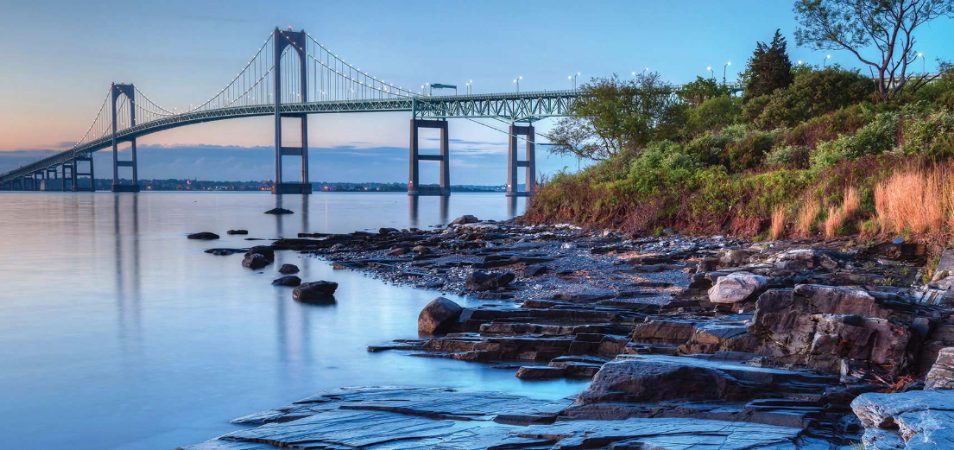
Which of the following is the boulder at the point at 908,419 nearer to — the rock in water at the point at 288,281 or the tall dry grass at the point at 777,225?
the tall dry grass at the point at 777,225

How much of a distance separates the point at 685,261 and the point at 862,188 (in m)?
3.33

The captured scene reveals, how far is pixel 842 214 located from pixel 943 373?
30.4 feet

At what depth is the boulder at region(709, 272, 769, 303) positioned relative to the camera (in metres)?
8.39

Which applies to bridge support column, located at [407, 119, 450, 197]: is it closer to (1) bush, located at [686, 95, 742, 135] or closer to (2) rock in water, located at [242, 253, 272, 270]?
(1) bush, located at [686, 95, 742, 135]

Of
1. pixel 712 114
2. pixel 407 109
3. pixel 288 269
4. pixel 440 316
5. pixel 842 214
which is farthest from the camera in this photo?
pixel 407 109

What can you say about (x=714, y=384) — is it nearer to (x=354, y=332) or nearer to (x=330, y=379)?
(x=330, y=379)

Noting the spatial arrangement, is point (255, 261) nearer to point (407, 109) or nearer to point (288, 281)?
point (288, 281)

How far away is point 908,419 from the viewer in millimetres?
3887

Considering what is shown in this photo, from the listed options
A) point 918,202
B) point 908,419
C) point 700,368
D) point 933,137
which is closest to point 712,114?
point 933,137

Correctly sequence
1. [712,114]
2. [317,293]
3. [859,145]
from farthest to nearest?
1. [712,114]
2. [859,145]
3. [317,293]

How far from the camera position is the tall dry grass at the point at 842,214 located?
13323 mm

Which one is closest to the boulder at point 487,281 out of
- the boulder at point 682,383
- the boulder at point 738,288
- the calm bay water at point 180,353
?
the calm bay water at point 180,353

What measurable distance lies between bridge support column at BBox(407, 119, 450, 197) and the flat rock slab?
8763cm

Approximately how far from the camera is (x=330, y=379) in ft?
25.8
